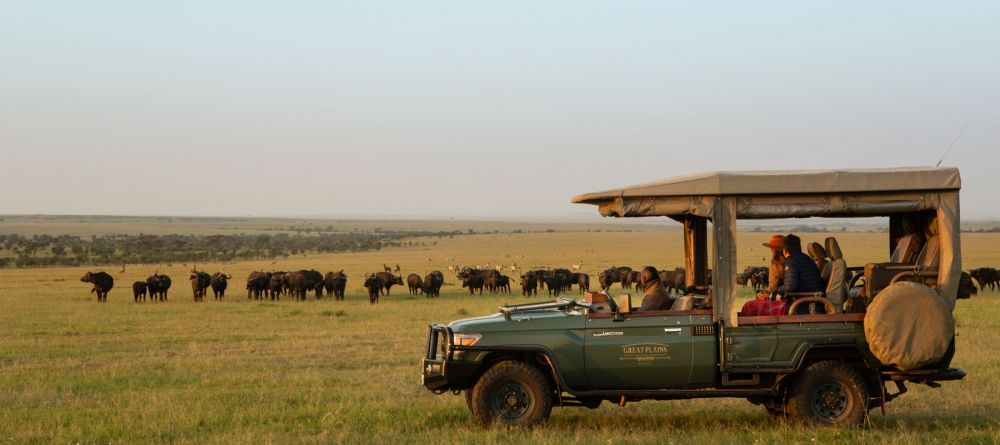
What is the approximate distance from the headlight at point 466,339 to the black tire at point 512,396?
0.36 m

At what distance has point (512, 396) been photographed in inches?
432

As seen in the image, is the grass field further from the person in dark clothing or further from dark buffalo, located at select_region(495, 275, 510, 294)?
dark buffalo, located at select_region(495, 275, 510, 294)

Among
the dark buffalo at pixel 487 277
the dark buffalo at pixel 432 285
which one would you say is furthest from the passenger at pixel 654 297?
the dark buffalo at pixel 487 277

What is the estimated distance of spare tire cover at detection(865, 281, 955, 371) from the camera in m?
10.3

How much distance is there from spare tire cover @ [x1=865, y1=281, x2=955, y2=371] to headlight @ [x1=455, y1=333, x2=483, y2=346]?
4162mm

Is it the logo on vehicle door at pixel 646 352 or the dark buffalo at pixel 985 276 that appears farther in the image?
the dark buffalo at pixel 985 276

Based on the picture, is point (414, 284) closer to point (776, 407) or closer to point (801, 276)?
point (776, 407)

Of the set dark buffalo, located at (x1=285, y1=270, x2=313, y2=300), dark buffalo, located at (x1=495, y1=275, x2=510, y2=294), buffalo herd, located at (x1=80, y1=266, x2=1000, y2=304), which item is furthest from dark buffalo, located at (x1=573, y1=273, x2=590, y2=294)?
dark buffalo, located at (x1=285, y1=270, x2=313, y2=300)

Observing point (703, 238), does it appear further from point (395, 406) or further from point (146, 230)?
A: point (146, 230)

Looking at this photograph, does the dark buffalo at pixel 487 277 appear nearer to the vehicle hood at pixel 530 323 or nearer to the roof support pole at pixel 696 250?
the roof support pole at pixel 696 250

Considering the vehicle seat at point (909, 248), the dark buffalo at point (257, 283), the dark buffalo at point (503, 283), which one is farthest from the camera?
the dark buffalo at point (503, 283)

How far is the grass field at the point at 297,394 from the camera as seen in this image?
1084 centimetres

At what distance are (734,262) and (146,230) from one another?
182012mm

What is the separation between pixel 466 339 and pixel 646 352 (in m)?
1.96
